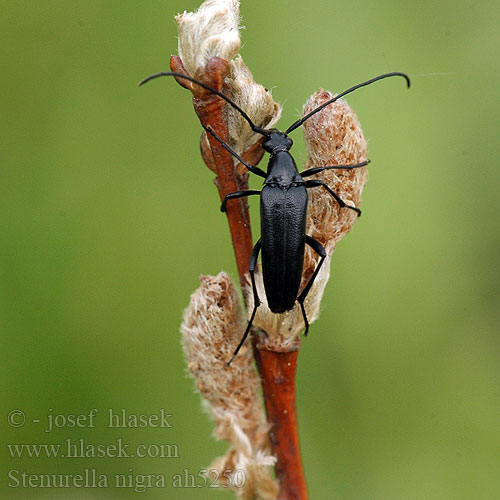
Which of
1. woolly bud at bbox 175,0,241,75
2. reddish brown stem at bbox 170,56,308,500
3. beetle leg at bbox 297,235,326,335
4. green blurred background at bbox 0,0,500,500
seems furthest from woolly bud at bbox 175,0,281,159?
green blurred background at bbox 0,0,500,500

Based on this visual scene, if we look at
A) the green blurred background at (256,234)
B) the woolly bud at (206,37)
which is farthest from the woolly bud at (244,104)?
the green blurred background at (256,234)

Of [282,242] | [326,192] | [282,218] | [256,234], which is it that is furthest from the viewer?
[256,234]

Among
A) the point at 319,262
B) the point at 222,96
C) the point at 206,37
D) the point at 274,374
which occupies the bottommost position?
the point at 274,374

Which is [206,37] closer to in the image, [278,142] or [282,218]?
[282,218]

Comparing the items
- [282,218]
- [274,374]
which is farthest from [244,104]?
[274,374]

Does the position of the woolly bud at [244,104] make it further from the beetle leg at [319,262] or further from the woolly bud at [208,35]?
the beetle leg at [319,262]

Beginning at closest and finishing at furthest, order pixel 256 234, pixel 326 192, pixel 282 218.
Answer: pixel 326 192 → pixel 282 218 → pixel 256 234
